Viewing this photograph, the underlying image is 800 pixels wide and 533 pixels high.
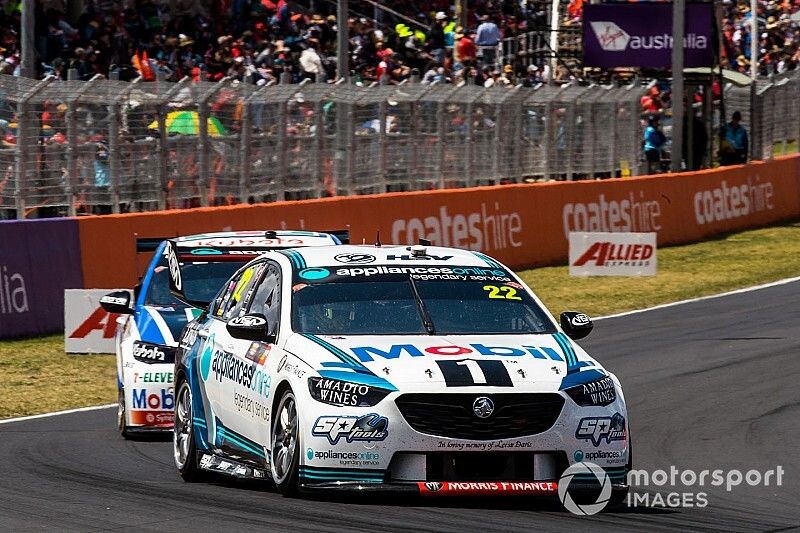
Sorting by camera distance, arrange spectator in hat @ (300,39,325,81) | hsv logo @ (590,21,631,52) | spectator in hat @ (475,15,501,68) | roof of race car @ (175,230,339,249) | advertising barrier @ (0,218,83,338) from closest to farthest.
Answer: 1. roof of race car @ (175,230,339,249)
2. advertising barrier @ (0,218,83,338)
3. spectator in hat @ (300,39,325,81)
4. hsv logo @ (590,21,631,52)
5. spectator in hat @ (475,15,501,68)

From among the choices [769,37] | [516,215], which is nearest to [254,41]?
[516,215]

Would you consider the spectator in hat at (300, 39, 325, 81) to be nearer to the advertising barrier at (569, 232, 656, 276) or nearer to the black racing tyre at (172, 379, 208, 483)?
the advertising barrier at (569, 232, 656, 276)

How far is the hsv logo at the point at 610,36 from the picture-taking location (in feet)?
122

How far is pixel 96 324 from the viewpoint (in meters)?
16.8

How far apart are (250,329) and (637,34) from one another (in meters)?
29.1

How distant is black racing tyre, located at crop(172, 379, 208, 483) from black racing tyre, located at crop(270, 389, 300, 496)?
112cm

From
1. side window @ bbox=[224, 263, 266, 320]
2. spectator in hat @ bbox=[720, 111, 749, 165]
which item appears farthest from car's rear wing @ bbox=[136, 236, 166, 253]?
spectator in hat @ bbox=[720, 111, 749, 165]

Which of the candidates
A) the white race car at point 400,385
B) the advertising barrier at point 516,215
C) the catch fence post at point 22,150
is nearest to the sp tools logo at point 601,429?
the white race car at point 400,385

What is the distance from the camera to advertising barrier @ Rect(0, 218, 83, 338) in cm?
1759

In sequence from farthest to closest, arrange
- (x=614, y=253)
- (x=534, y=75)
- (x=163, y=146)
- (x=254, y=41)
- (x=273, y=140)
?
(x=534, y=75), (x=254, y=41), (x=614, y=253), (x=273, y=140), (x=163, y=146)

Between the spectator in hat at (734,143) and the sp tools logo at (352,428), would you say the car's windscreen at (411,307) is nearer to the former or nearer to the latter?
the sp tools logo at (352,428)

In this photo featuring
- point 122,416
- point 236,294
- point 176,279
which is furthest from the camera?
point 176,279

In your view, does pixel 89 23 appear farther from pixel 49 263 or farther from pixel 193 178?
pixel 49 263

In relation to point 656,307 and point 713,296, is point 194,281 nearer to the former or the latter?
point 656,307
